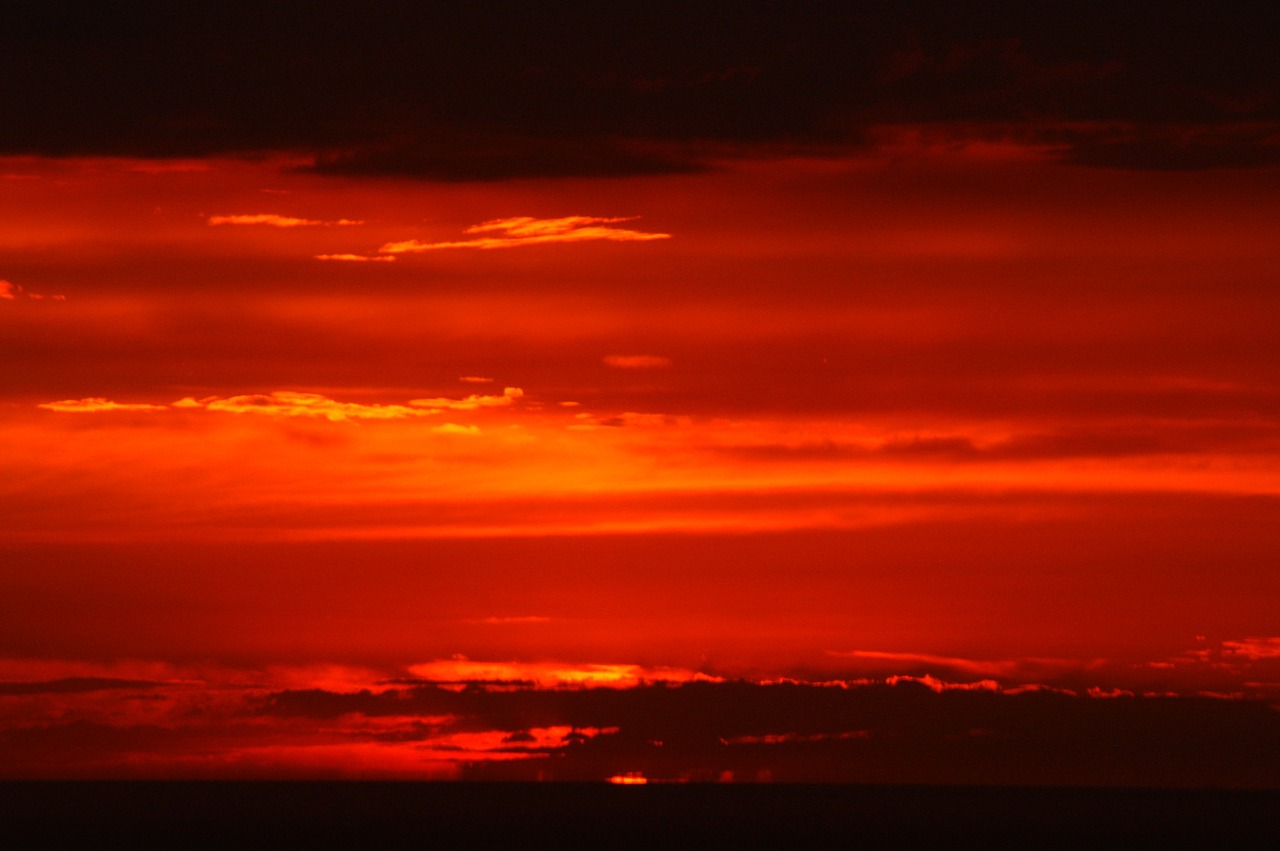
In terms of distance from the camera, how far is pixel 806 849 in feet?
358

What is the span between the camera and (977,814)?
486 ft

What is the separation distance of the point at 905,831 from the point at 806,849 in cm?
1850

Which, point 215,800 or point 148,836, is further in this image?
point 215,800

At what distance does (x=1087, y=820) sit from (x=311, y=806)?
249 feet

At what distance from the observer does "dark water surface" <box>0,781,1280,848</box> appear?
11712 centimetres

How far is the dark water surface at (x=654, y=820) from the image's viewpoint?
117125mm

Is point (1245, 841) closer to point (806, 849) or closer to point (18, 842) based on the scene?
point (806, 849)

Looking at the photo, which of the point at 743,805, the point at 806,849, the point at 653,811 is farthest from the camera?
the point at 743,805

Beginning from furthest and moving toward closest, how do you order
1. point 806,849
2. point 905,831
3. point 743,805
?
1. point 743,805
2. point 905,831
3. point 806,849

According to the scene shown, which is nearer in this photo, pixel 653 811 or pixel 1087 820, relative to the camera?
pixel 1087 820

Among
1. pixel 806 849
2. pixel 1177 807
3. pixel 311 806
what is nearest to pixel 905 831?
pixel 806 849

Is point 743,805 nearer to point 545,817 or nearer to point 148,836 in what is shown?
point 545,817

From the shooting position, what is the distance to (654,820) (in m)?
141

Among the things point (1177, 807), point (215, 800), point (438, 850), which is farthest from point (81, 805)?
point (1177, 807)
